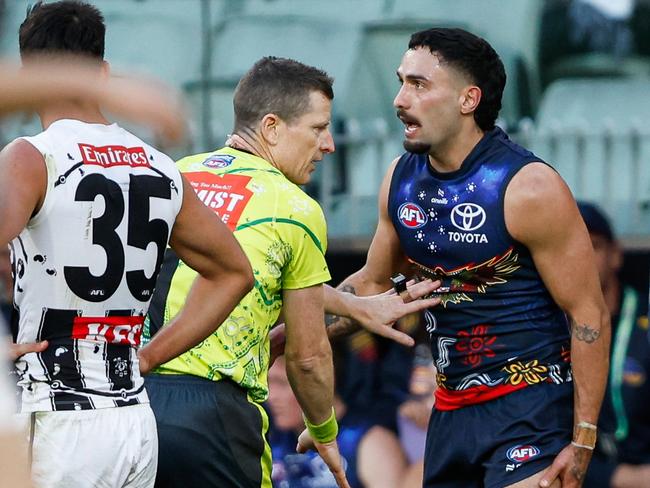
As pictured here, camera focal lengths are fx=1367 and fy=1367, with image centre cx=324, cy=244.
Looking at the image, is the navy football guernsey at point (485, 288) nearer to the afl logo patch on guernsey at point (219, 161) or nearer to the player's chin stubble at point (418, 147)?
the player's chin stubble at point (418, 147)

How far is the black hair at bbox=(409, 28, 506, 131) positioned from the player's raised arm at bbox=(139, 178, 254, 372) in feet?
4.88

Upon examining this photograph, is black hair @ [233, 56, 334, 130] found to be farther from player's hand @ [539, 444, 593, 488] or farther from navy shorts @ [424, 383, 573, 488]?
player's hand @ [539, 444, 593, 488]

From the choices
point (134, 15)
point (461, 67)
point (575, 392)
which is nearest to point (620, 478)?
point (575, 392)

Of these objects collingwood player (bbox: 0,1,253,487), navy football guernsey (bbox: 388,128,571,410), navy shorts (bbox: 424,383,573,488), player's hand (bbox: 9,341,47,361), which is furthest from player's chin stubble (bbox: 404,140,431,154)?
player's hand (bbox: 9,341,47,361)

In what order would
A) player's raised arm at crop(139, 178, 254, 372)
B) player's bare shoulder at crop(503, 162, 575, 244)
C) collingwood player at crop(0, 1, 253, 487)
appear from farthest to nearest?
1. player's bare shoulder at crop(503, 162, 575, 244)
2. player's raised arm at crop(139, 178, 254, 372)
3. collingwood player at crop(0, 1, 253, 487)

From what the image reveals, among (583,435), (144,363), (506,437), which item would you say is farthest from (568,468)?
A: (144,363)

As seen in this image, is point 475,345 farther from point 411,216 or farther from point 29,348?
point 29,348

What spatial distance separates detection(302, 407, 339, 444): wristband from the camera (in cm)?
529

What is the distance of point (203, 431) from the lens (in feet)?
15.7

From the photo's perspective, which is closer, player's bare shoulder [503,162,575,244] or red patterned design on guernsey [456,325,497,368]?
player's bare shoulder [503,162,575,244]

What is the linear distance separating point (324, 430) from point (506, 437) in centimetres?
70

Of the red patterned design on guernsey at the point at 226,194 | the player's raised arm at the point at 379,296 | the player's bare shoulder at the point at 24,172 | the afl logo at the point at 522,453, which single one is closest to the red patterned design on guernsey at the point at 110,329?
the player's bare shoulder at the point at 24,172

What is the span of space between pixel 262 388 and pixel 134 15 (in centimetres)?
413

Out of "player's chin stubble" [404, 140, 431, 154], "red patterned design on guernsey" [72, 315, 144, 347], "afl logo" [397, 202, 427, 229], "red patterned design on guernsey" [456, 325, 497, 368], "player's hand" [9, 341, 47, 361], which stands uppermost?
"player's chin stubble" [404, 140, 431, 154]
